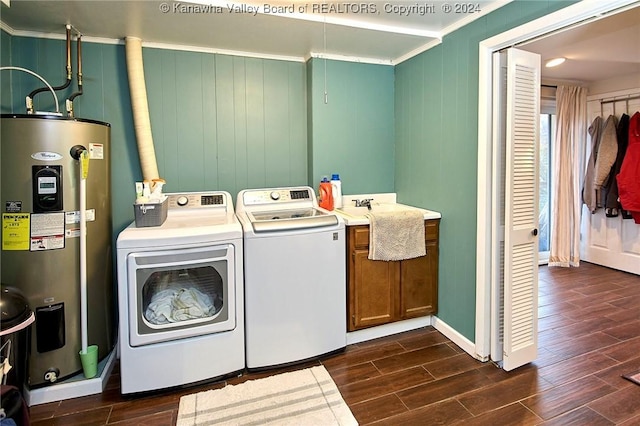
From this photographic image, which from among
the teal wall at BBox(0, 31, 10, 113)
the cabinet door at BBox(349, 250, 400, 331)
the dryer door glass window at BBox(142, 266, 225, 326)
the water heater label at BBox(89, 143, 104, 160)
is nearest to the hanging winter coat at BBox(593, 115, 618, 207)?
the cabinet door at BBox(349, 250, 400, 331)

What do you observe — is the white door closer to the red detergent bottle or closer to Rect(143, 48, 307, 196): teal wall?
the red detergent bottle

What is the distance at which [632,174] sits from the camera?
3961mm

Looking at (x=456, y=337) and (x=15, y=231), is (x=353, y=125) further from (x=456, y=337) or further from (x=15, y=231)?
(x=15, y=231)

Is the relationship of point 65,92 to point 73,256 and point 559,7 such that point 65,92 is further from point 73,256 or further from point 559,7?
point 559,7

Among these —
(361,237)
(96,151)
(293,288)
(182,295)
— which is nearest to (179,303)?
(182,295)

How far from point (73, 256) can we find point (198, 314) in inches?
30.5

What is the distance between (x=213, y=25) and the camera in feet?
7.74

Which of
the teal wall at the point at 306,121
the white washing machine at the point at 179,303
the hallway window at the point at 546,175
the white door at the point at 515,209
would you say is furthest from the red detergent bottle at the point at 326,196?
the hallway window at the point at 546,175

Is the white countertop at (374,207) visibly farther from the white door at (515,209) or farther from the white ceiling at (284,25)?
the white ceiling at (284,25)

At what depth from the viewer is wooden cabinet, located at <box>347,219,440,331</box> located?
102 inches

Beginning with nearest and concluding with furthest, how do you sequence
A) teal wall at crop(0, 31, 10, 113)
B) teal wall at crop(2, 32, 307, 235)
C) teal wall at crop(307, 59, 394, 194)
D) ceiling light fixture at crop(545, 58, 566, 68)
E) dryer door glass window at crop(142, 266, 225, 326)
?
1. dryer door glass window at crop(142, 266, 225, 326)
2. teal wall at crop(0, 31, 10, 113)
3. teal wall at crop(2, 32, 307, 235)
4. teal wall at crop(307, 59, 394, 194)
5. ceiling light fixture at crop(545, 58, 566, 68)

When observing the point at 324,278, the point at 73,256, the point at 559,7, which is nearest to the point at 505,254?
the point at 324,278

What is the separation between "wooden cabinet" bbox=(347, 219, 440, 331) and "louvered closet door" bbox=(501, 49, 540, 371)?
587mm

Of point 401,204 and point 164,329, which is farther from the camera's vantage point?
point 401,204
